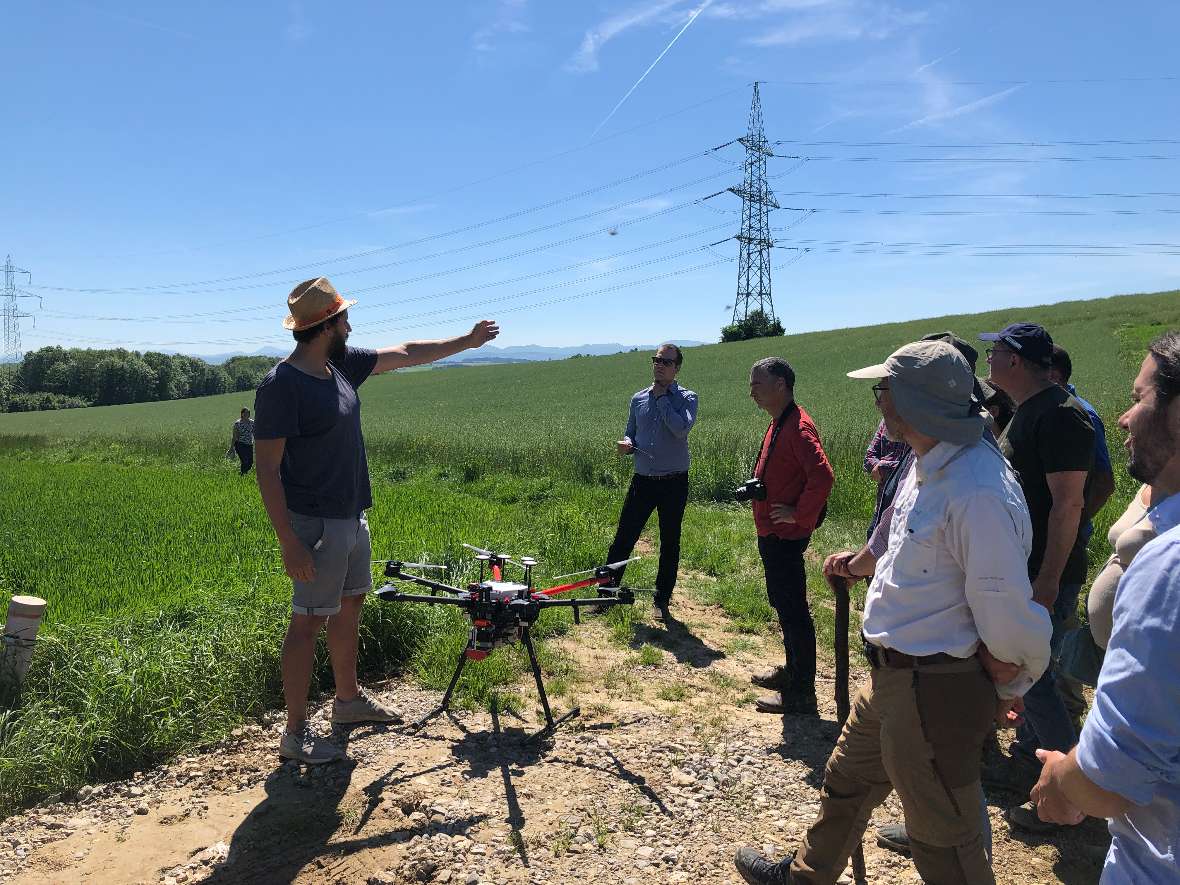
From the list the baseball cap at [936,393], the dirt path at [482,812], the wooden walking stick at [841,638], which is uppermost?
the baseball cap at [936,393]

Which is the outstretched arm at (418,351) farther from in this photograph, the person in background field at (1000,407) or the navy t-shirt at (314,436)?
the person in background field at (1000,407)

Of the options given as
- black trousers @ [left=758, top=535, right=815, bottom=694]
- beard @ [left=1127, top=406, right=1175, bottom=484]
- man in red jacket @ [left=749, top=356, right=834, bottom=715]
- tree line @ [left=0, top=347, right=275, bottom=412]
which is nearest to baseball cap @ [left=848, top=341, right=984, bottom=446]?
beard @ [left=1127, top=406, right=1175, bottom=484]

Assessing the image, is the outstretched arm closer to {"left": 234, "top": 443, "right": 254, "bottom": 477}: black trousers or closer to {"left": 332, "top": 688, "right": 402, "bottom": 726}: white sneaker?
{"left": 332, "top": 688, "right": 402, "bottom": 726}: white sneaker

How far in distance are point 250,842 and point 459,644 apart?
199cm

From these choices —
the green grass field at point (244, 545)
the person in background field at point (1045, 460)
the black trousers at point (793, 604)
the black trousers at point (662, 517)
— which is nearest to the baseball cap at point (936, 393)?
the person in background field at point (1045, 460)

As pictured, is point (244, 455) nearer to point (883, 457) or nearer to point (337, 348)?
point (337, 348)

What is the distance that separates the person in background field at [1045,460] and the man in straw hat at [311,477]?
10.3 ft

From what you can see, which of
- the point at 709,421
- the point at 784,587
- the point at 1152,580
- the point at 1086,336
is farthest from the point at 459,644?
the point at 1086,336

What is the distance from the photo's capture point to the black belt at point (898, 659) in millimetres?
2332

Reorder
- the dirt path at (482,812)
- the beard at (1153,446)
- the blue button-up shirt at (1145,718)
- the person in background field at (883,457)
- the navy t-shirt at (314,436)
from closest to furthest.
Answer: the blue button-up shirt at (1145,718), the beard at (1153,446), the dirt path at (482,812), the navy t-shirt at (314,436), the person in background field at (883,457)

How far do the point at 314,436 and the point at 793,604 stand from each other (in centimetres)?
292

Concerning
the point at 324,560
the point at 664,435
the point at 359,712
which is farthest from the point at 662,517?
the point at 324,560

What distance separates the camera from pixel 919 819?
92.7 inches

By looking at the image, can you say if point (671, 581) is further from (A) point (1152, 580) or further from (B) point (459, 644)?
(A) point (1152, 580)
